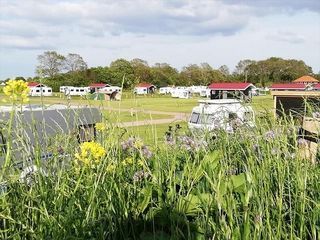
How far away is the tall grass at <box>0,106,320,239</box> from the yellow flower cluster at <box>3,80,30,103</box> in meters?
0.28

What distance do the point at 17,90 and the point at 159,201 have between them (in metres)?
0.72

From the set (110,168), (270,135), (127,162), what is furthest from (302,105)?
(110,168)

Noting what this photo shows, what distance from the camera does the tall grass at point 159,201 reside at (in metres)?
1.57

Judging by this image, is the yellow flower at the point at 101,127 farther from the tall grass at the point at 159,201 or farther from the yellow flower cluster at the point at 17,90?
the yellow flower cluster at the point at 17,90

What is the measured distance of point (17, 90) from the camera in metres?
1.64

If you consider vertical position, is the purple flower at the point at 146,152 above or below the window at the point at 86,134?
below

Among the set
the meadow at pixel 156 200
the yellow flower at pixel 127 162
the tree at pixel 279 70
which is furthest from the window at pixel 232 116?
the tree at pixel 279 70

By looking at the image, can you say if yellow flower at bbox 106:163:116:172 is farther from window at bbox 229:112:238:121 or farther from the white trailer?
window at bbox 229:112:238:121

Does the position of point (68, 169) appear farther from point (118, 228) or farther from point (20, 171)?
point (118, 228)

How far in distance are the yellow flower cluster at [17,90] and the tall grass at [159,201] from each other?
0.93ft

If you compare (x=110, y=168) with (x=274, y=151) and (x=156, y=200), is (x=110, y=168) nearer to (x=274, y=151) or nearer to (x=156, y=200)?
(x=156, y=200)

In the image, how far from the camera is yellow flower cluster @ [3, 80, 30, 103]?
1629mm

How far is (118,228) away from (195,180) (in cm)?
40

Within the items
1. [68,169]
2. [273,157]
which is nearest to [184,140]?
[273,157]
